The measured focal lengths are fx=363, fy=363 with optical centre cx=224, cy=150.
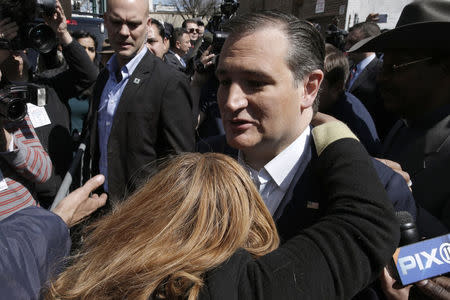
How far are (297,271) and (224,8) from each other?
3426mm

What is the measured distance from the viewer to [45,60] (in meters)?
3.22

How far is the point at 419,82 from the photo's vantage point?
6.21 ft

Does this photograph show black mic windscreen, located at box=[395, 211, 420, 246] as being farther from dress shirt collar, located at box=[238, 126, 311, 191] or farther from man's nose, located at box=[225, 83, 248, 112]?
man's nose, located at box=[225, 83, 248, 112]

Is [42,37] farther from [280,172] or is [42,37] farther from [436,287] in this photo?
[436,287]

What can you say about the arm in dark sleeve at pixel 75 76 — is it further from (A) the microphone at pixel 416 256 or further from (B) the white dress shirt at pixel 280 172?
(A) the microphone at pixel 416 256

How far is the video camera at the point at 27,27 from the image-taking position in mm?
2596

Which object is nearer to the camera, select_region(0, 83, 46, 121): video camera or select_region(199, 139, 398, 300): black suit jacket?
select_region(199, 139, 398, 300): black suit jacket

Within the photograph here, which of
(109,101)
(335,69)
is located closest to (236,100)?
(109,101)

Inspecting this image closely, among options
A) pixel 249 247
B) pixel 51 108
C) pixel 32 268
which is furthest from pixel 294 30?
pixel 51 108

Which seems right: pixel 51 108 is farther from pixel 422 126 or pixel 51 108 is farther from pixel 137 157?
pixel 422 126

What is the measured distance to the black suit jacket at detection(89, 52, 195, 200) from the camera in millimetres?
2547

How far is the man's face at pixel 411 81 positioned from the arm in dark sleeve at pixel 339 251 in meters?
1.16

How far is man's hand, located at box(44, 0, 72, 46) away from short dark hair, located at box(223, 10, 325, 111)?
2.23m

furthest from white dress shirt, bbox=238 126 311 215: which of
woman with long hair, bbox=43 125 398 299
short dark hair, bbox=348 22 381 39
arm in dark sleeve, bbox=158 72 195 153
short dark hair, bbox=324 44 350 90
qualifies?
short dark hair, bbox=348 22 381 39
